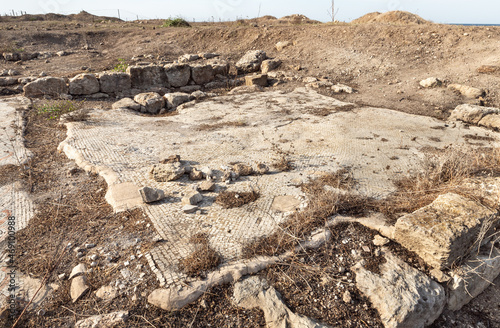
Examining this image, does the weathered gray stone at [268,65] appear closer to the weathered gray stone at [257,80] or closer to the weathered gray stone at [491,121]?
the weathered gray stone at [257,80]

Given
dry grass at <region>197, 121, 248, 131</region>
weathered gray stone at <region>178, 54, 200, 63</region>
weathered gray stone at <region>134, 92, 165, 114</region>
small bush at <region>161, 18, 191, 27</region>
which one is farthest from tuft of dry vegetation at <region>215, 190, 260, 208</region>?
small bush at <region>161, 18, 191, 27</region>

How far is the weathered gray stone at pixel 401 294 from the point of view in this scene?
2562 millimetres

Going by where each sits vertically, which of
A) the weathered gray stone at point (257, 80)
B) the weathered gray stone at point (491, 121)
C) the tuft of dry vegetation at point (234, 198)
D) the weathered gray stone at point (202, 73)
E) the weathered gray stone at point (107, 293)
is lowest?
the weathered gray stone at point (107, 293)

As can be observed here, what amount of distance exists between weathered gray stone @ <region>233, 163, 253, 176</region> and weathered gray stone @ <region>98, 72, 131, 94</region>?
257 inches

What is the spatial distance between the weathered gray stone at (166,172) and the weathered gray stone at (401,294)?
2555mm

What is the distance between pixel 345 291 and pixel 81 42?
17.3 meters

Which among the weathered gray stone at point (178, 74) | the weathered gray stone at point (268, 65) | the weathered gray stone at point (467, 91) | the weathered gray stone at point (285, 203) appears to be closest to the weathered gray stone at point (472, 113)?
the weathered gray stone at point (467, 91)

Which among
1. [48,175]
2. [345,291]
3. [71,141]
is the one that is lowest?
[345,291]

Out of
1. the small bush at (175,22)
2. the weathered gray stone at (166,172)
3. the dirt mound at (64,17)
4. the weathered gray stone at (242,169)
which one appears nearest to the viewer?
the weathered gray stone at (166,172)

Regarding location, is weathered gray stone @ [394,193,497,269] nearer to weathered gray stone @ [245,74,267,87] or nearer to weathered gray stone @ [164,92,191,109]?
weathered gray stone @ [164,92,191,109]

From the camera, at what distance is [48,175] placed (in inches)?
181

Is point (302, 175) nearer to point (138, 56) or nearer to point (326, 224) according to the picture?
point (326, 224)

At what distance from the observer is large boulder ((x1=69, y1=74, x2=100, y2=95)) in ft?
28.2

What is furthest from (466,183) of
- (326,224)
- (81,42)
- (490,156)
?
(81,42)
